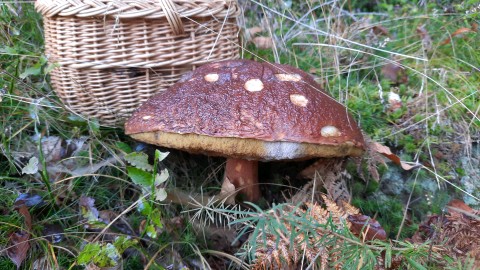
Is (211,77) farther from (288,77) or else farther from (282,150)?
(282,150)

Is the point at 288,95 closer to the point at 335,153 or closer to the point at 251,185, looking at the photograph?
the point at 335,153

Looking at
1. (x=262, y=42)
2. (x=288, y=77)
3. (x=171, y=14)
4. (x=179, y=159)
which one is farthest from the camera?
(x=262, y=42)

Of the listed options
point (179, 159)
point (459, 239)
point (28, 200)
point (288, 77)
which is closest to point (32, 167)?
point (28, 200)

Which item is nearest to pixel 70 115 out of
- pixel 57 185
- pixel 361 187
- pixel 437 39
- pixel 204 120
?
pixel 57 185

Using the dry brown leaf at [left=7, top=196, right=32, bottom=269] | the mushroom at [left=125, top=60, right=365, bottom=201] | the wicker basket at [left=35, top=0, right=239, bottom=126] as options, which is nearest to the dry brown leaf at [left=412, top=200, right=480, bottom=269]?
the mushroom at [left=125, top=60, right=365, bottom=201]

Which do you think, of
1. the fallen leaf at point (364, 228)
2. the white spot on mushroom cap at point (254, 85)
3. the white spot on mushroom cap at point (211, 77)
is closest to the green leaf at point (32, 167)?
the white spot on mushroom cap at point (211, 77)

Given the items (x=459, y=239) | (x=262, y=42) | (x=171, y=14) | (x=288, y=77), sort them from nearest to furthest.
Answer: (x=459, y=239) < (x=288, y=77) < (x=171, y=14) < (x=262, y=42)

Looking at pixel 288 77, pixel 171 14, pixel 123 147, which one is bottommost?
pixel 123 147
